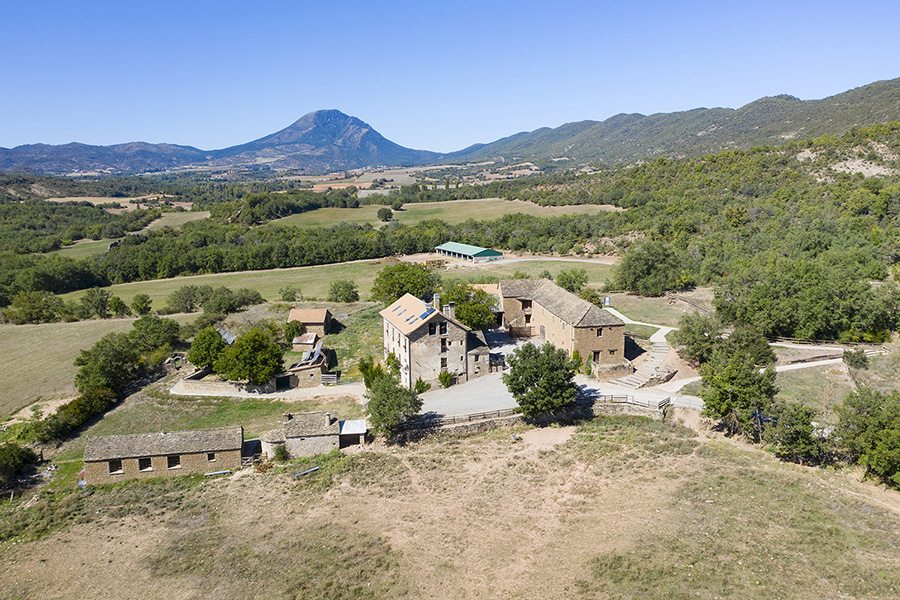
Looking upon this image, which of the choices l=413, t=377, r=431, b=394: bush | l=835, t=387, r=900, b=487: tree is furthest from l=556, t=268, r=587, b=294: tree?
l=835, t=387, r=900, b=487: tree

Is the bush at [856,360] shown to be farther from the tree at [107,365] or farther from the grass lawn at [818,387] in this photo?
the tree at [107,365]

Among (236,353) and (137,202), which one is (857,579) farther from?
(137,202)

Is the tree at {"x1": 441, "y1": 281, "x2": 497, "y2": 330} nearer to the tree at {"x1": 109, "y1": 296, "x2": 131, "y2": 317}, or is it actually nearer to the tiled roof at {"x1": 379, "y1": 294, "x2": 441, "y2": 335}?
the tiled roof at {"x1": 379, "y1": 294, "x2": 441, "y2": 335}

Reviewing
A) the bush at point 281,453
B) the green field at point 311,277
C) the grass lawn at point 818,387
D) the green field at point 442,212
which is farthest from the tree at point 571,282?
the green field at point 442,212

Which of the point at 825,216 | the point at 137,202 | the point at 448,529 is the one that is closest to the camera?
the point at 448,529

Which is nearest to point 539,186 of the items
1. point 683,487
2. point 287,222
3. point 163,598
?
point 287,222

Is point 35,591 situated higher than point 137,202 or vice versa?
point 137,202
